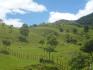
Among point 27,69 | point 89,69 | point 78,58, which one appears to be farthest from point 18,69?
point 89,69

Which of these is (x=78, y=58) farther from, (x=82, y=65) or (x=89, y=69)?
(x=89, y=69)

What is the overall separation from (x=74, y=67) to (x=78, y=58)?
20.8 ft

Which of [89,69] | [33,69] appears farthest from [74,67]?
[33,69]

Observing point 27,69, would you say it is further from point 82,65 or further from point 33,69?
point 82,65

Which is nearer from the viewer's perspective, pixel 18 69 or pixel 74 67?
pixel 74 67

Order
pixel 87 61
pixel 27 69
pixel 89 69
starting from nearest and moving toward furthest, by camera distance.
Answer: pixel 89 69 < pixel 87 61 < pixel 27 69

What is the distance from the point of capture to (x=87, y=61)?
153m

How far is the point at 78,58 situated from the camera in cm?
15812

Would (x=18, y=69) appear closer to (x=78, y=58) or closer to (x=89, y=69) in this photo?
(x=78, y=58)

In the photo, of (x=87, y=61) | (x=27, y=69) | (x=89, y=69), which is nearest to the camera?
(x=89, y=69)

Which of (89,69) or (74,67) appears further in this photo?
(74,67)

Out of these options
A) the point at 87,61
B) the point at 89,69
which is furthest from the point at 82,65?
the point at 89,69

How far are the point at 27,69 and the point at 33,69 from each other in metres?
4.25

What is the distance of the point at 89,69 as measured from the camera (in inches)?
5389
